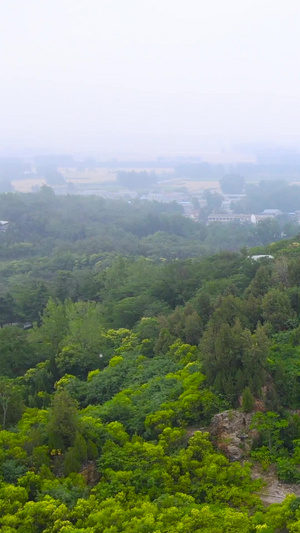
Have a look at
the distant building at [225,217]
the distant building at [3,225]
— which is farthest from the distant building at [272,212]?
the distant building at [3,225]

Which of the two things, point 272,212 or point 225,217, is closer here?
point 225,217

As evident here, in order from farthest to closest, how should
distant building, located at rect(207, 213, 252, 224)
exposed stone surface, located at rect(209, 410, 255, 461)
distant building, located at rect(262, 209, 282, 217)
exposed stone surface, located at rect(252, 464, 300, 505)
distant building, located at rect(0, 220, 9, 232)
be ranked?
distant building, located at rect(262, 209, 282, 217)
distant building, located at rect(207, 213, 252, 224)
distant building, located at rect(0, 220, 9, 232)
exposed stone surface, located at rect(209, 410, 255, 461)
exposed stone surface, located at rect(252, 464, 300, 505)

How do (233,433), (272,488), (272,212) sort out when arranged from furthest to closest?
(272,212) → (233,433) → (272,488)

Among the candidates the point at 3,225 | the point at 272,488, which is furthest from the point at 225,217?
the point at 272,488

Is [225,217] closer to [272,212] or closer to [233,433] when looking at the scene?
[272,212]

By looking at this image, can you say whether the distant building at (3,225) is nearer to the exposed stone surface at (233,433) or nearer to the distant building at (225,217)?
the distant building at (225,217)

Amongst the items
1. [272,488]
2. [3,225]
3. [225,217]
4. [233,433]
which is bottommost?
[272,488]

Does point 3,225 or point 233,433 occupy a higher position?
point 3,225

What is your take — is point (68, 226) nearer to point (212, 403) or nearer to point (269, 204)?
point (269, 204)

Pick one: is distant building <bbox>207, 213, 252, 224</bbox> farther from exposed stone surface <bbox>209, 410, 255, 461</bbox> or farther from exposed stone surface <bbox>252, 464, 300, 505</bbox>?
exposed stone surface <bbox>252, 464, 300, 505</bbox>

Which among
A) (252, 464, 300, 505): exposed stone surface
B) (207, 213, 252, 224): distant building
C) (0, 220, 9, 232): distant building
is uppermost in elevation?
(0, 220, 9, 232): distant building

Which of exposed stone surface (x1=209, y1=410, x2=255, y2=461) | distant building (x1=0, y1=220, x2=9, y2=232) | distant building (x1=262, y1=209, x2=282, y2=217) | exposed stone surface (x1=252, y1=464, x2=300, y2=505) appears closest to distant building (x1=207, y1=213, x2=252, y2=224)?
distant building (x1=262, y1=209, x2=282, y2=217)
